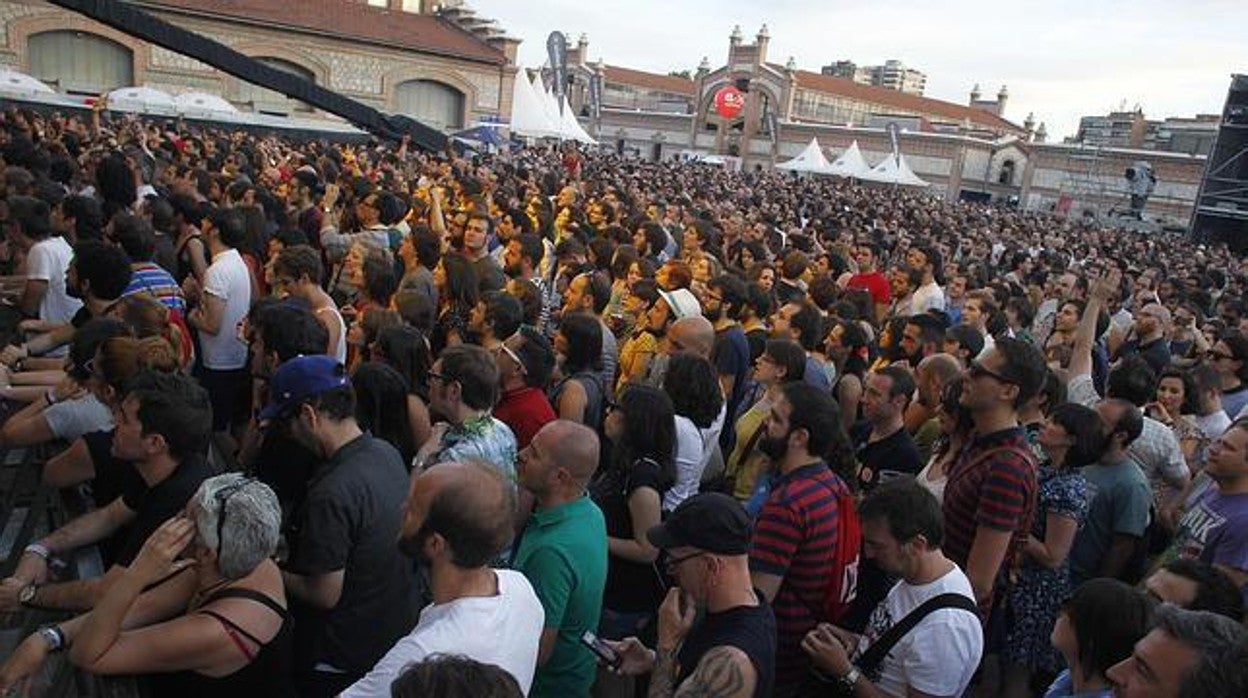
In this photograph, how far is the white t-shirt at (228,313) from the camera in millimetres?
4965

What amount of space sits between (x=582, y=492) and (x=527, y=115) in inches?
913

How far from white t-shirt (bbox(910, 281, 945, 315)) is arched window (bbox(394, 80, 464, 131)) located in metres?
33.2

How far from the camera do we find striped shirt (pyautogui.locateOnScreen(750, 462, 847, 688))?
9.26ft

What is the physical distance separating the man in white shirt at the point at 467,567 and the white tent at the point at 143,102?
994 inches

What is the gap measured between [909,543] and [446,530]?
4.52 feet

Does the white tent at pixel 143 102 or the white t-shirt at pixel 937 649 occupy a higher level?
the white tent at pixel 143 102

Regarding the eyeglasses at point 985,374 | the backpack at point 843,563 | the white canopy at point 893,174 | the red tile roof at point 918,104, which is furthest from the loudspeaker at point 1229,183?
the red tile roof at point 918,104

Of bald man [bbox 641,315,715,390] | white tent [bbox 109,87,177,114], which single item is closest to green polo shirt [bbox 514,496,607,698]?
bald man [bbox 641,315,715,390]

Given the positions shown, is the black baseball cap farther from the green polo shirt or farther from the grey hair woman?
the grey hair woman

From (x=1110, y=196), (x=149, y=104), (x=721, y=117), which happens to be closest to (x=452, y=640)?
(x=149, y=104)

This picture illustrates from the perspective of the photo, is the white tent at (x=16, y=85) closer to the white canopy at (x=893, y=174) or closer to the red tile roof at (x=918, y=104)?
the white canopy at (x=893, y=174)

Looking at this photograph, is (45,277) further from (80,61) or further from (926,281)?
(80,61)

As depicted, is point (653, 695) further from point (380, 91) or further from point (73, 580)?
point (380, 91)

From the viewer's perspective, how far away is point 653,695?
239 centimetres
